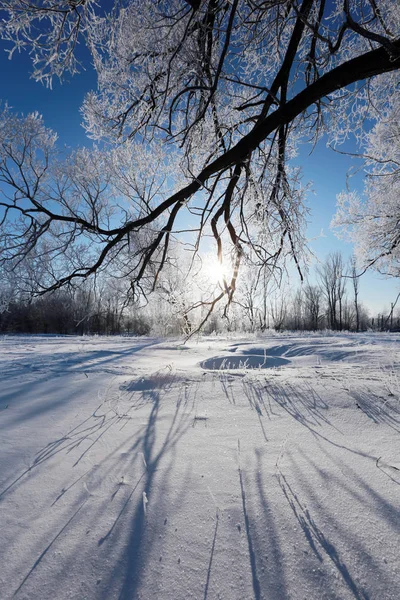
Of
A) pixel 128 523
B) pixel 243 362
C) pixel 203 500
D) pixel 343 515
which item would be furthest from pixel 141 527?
pixel 243 362

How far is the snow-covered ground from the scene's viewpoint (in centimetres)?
73

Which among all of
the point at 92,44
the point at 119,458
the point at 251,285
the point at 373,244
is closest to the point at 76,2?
the point at 92,44

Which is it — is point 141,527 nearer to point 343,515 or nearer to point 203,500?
point 203,500

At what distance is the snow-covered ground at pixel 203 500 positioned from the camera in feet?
2.39

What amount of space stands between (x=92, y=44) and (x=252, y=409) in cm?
374

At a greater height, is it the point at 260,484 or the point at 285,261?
the point at 285,261

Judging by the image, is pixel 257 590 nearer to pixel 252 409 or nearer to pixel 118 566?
pixel 118 566

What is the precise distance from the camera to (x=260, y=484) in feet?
3.68

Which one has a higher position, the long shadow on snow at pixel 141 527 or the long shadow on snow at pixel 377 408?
the long shadow on snow at pixel 377 408

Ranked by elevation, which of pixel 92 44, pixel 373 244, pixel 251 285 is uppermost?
pixel 92 44

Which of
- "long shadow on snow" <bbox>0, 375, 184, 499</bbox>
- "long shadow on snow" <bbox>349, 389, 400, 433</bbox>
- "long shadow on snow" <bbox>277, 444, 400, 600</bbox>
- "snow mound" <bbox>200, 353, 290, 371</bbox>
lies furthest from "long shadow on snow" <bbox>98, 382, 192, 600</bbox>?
"snow mound" <bbox>200, 353, 290, 371</bbox>

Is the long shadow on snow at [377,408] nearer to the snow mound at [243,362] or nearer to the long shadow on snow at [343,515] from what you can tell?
the long shadow on snow at [343,515]

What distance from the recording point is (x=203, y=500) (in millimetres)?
1040

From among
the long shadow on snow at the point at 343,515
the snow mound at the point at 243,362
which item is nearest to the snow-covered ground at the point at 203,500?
the long shadow on snow at the point at 343,515
